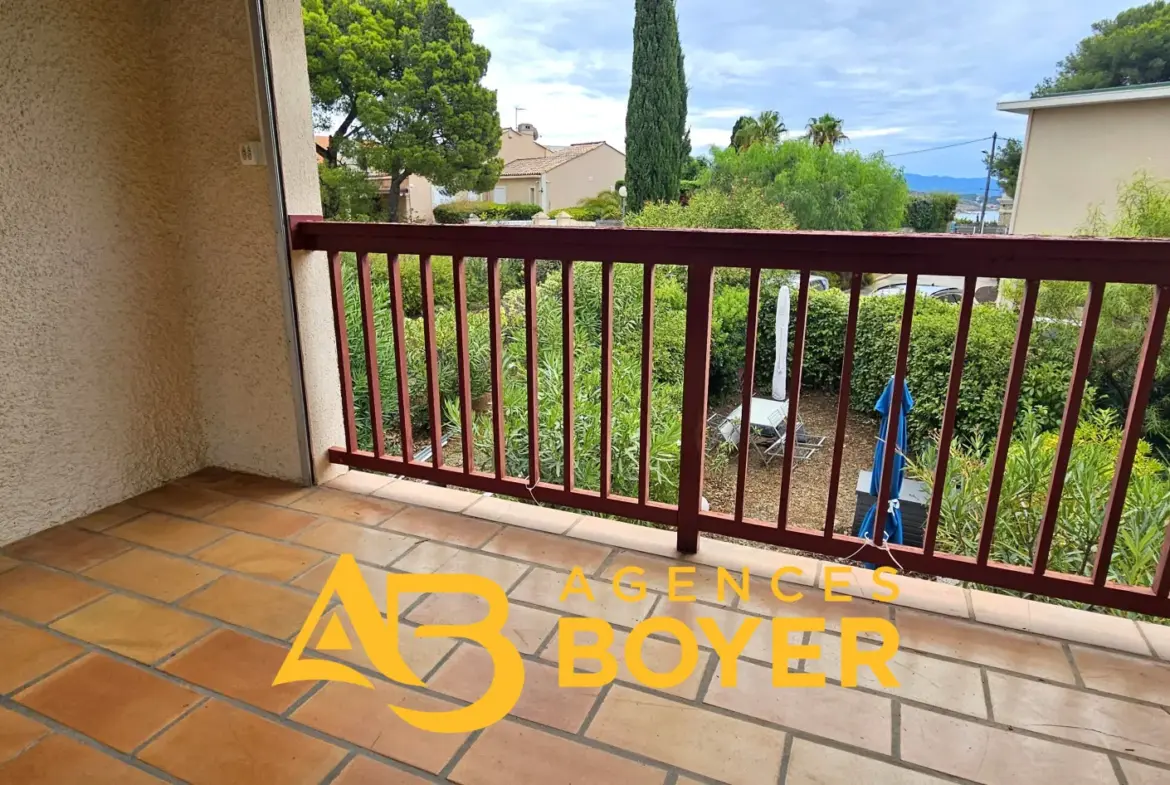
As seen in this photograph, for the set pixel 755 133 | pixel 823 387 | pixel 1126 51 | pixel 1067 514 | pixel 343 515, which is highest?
pixel 755 133

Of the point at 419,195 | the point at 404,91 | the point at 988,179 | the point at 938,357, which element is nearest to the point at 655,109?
the point at 404,91

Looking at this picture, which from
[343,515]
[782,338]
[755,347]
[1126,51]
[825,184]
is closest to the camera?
[755,347]

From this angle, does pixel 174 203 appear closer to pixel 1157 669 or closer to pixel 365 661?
pixel 365 661

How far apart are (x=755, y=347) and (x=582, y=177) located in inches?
132

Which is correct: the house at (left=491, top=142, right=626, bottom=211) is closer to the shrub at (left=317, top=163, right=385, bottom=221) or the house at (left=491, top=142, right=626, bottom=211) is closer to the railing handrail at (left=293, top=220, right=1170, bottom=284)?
the shrub at (left=317, top=163, right=385, bottom=221)

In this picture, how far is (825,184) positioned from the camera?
10164 millimetres

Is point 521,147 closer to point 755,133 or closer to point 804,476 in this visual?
point 804,476

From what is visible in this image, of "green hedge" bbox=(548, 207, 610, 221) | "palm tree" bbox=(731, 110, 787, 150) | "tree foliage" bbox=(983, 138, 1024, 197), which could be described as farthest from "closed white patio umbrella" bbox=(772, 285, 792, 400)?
"palm tree" bbox=(731, 110, 787, 150)

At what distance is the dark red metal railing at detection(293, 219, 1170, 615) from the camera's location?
1515 mm

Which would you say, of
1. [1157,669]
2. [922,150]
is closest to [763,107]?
[922,150]

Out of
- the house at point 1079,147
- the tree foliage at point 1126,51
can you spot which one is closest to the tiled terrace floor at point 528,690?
the house at point 1079,147

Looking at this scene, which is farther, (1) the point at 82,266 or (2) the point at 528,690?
(1) the point at 82,266

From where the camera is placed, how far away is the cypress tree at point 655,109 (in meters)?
8.24

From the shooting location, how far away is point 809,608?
174 cm
